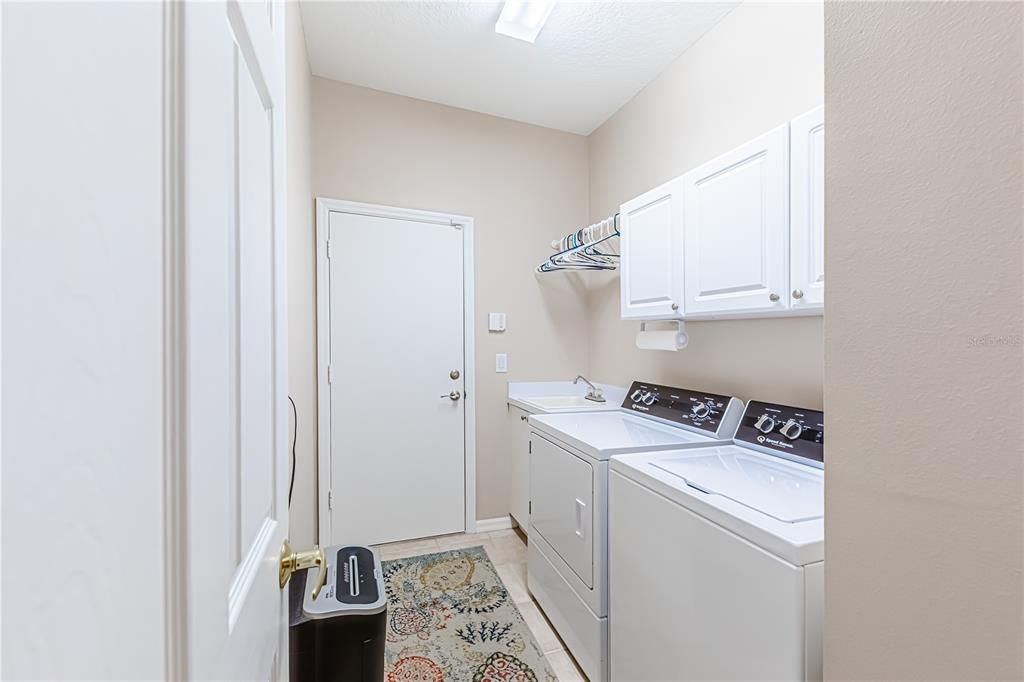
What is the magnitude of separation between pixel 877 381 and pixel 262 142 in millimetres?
867

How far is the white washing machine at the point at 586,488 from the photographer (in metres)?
1.66

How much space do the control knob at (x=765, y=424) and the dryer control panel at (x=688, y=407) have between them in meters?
0.14

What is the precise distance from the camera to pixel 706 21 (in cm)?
218

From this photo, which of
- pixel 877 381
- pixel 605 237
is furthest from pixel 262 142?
pixel 605 237

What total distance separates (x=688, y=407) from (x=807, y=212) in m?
0.98

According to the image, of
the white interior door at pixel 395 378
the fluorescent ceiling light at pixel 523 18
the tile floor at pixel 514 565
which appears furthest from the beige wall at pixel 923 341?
the white interior door at pixel 395 378

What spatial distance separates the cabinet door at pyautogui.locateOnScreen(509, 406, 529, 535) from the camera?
2732 millimetres

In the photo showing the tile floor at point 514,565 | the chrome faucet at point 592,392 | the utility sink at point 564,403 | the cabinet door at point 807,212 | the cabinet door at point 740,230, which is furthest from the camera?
the chrome faucet at point 592,392

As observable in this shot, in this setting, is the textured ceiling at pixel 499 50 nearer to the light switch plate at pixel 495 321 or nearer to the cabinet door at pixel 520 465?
the light switch plate at pixel 495 321

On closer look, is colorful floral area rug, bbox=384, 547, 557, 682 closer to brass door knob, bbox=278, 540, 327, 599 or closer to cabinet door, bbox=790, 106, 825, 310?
brass door knob, bbox=278, 540, 327, 599

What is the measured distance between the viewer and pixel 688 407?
2.07 m

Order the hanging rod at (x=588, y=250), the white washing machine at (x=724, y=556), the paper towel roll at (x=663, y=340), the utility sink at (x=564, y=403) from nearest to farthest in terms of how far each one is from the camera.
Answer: the white washing machine at (x=724, y=556)
the paper towel roll at (x=663, y=340)
the hanging rod at (x=588, y=250)
the utility sink at (x=564, y=403)

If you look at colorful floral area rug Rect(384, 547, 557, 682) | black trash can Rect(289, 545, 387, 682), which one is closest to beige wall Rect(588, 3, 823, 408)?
colorful floral area rug Rect(384, 547, 557, 682)

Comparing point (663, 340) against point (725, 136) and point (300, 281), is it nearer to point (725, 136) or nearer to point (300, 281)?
point (725, 136)
